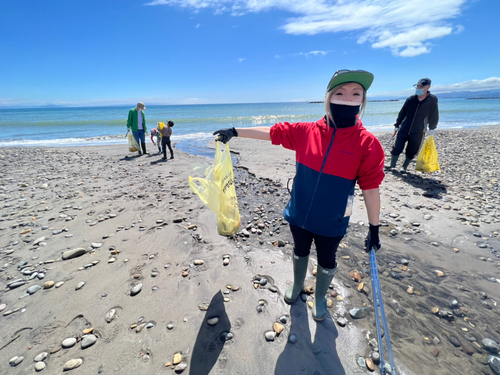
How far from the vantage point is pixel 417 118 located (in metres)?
6.51

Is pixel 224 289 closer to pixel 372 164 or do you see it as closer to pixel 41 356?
pixel 41 356

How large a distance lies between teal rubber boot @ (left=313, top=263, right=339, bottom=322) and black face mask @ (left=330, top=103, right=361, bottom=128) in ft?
4.74

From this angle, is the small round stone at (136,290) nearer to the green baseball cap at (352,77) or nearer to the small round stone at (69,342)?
the small round stone at (69,342)

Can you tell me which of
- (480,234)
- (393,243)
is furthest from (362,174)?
(480,234)

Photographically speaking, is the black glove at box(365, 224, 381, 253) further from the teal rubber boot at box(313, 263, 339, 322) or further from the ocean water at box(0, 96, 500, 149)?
the ocean water at box(0, 96, 500, 149)

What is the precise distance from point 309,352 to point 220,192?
1896 millimetres

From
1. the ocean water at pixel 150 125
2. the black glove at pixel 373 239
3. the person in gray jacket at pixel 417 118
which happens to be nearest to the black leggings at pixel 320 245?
the black glove at pixel 373 239

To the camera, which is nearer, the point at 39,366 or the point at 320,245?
the point at 39,366

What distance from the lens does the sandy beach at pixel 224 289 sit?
2176 mm

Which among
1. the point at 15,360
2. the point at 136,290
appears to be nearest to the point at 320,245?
the point at 136,290

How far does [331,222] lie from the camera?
2.06 meters

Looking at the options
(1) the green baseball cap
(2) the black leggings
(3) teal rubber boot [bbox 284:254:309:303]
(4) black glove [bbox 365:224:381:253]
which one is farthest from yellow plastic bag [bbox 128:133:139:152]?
(4) black glove [bbox 365:224:381:253]

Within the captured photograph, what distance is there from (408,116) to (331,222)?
6384mm

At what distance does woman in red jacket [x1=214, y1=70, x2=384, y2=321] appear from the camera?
1.83 meters
